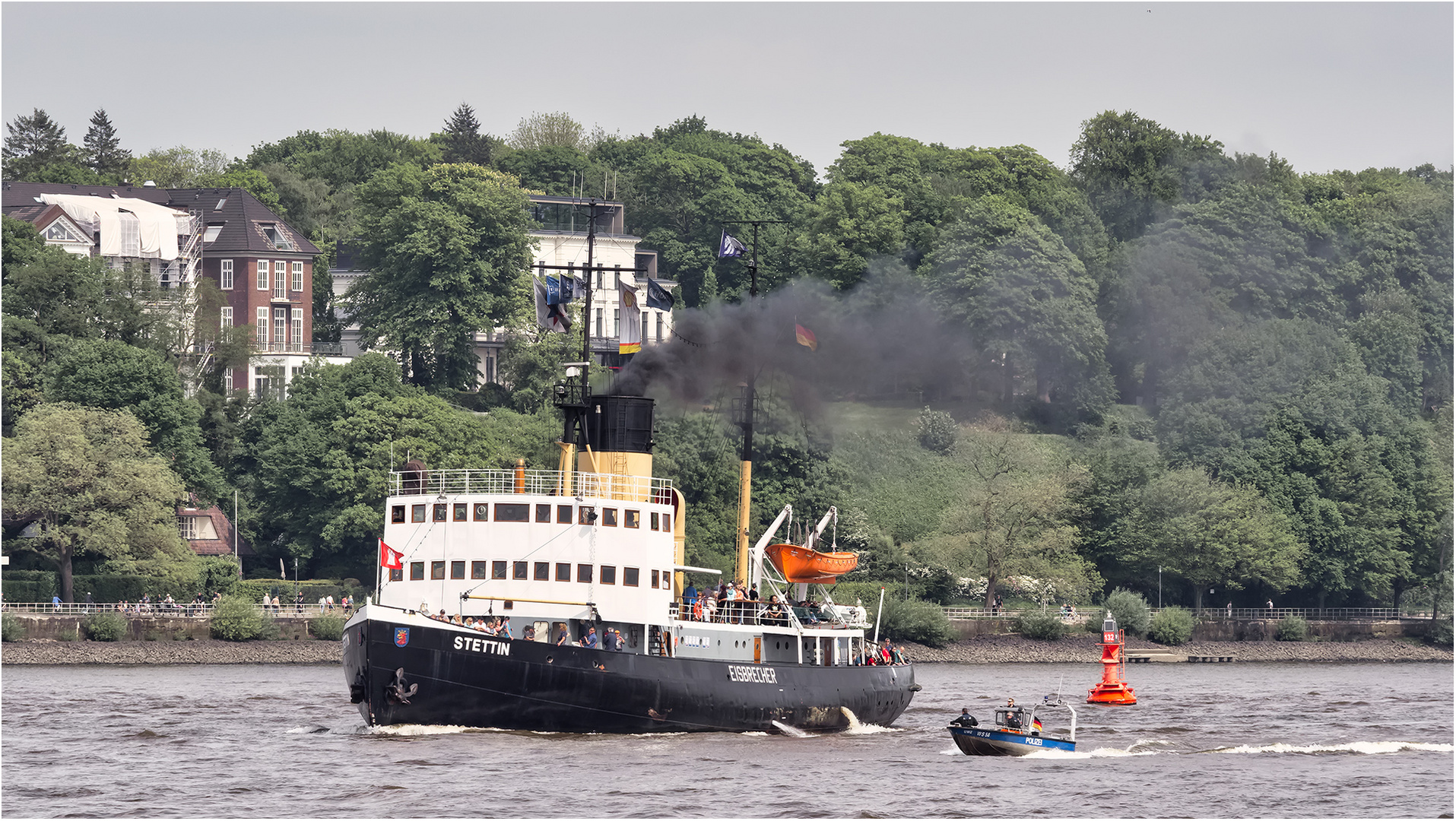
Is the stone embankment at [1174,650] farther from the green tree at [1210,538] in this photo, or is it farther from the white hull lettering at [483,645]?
the white hull lettering at [483,645]

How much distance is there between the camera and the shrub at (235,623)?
103 m

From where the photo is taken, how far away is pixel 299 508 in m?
123

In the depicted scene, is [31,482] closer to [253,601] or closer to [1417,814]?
[253,601]

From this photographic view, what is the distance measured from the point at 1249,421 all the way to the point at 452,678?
3519 inches

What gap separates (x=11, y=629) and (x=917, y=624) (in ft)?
153

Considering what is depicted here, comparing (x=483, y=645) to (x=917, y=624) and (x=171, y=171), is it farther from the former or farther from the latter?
(x=171, y=171)

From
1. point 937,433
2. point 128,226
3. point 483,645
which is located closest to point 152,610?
point 483,645

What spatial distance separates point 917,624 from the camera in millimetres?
112750

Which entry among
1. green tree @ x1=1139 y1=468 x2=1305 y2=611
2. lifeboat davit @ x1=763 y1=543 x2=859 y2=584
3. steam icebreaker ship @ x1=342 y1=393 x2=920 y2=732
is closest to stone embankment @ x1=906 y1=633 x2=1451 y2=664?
green tree @ x1=1139 y1=468 x2=1305 y2=611

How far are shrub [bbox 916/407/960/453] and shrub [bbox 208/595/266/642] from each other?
51599 mm

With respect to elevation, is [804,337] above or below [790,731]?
above

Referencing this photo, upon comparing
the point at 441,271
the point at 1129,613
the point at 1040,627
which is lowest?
the point at 1040,627

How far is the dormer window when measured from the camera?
158 metres

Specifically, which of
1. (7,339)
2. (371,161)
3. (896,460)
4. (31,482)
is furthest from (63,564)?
(371,161)
